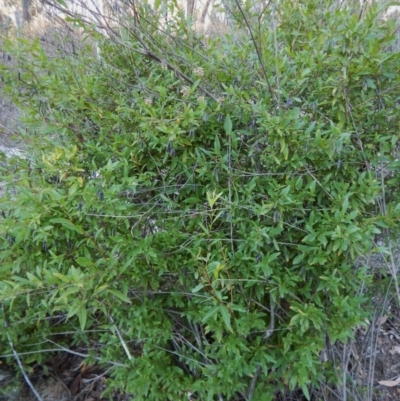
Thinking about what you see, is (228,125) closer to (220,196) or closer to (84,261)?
(220,196)

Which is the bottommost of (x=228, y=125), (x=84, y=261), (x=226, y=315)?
(x=226, y=315)

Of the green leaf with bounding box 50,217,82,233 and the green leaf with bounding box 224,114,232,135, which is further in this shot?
the green leaf with bounding box 224,114,232,135

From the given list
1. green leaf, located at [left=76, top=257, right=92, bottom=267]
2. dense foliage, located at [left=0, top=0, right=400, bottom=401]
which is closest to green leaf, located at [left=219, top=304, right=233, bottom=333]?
dense foliage, located at [left=0, top=0, right=400, bottom=401]

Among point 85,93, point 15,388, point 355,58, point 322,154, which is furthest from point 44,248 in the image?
point 355,58

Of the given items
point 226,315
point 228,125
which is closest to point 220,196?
point 228,125

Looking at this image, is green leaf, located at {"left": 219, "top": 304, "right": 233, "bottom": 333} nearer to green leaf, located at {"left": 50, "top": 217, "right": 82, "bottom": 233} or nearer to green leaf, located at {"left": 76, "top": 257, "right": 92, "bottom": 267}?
green leaf, located at {"left": 76, "top": 257, "right": 92, "bottom": 267}

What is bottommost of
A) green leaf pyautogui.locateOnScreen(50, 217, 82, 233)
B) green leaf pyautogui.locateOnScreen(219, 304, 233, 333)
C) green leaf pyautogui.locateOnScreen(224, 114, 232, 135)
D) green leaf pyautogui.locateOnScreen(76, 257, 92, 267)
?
green leaf pyautogui.locateOnScreen(219, 304, 233, 333)

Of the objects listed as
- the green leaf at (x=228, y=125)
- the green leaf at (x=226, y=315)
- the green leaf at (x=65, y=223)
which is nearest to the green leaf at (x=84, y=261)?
the green leaf at (x=65, y=223)

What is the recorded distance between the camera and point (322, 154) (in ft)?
5.16

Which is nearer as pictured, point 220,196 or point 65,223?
point 65,223

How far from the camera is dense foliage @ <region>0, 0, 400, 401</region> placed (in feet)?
5.01

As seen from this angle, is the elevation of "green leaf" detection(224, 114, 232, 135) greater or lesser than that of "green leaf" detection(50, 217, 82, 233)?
greater

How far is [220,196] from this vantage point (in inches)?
64.2

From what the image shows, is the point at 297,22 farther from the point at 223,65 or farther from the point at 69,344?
the point at 69,344
